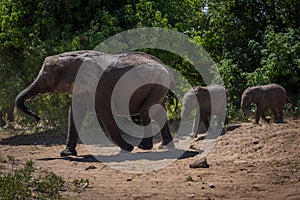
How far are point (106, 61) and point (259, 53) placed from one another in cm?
754

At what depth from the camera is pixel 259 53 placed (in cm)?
1658

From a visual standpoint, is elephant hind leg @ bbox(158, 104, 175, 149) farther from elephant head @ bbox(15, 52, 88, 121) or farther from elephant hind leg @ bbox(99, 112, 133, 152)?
elephant head @ bbox(15, 52, 88, 121)

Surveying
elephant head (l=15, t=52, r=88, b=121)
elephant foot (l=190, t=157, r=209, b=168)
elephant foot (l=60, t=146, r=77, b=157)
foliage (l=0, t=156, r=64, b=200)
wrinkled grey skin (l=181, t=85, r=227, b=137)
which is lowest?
elephant foot (l=60, t=146, r=77, b=157)

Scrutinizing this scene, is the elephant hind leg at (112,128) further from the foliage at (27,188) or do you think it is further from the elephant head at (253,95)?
the elephant head at (253,95)

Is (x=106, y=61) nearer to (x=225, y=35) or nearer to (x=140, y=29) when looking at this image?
(x=140, y=29)

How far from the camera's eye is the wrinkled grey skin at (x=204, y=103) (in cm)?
1284

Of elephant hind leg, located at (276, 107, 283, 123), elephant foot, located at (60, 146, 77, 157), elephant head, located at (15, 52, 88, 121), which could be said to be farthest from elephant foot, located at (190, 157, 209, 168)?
elephant hind leg, located at (276, 107, 283, 123)

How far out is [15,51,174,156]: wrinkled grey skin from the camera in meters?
10.5

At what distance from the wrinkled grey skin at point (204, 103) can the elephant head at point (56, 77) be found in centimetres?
334

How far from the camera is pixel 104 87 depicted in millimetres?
10477

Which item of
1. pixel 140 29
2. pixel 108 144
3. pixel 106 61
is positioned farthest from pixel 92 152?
pixel 140 29

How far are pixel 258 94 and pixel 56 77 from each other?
5256mm

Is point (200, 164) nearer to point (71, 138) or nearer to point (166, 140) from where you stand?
point (166, 140)

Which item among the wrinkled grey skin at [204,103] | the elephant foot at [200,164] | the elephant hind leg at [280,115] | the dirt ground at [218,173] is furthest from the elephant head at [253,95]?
the elephant foot at [200,164]
